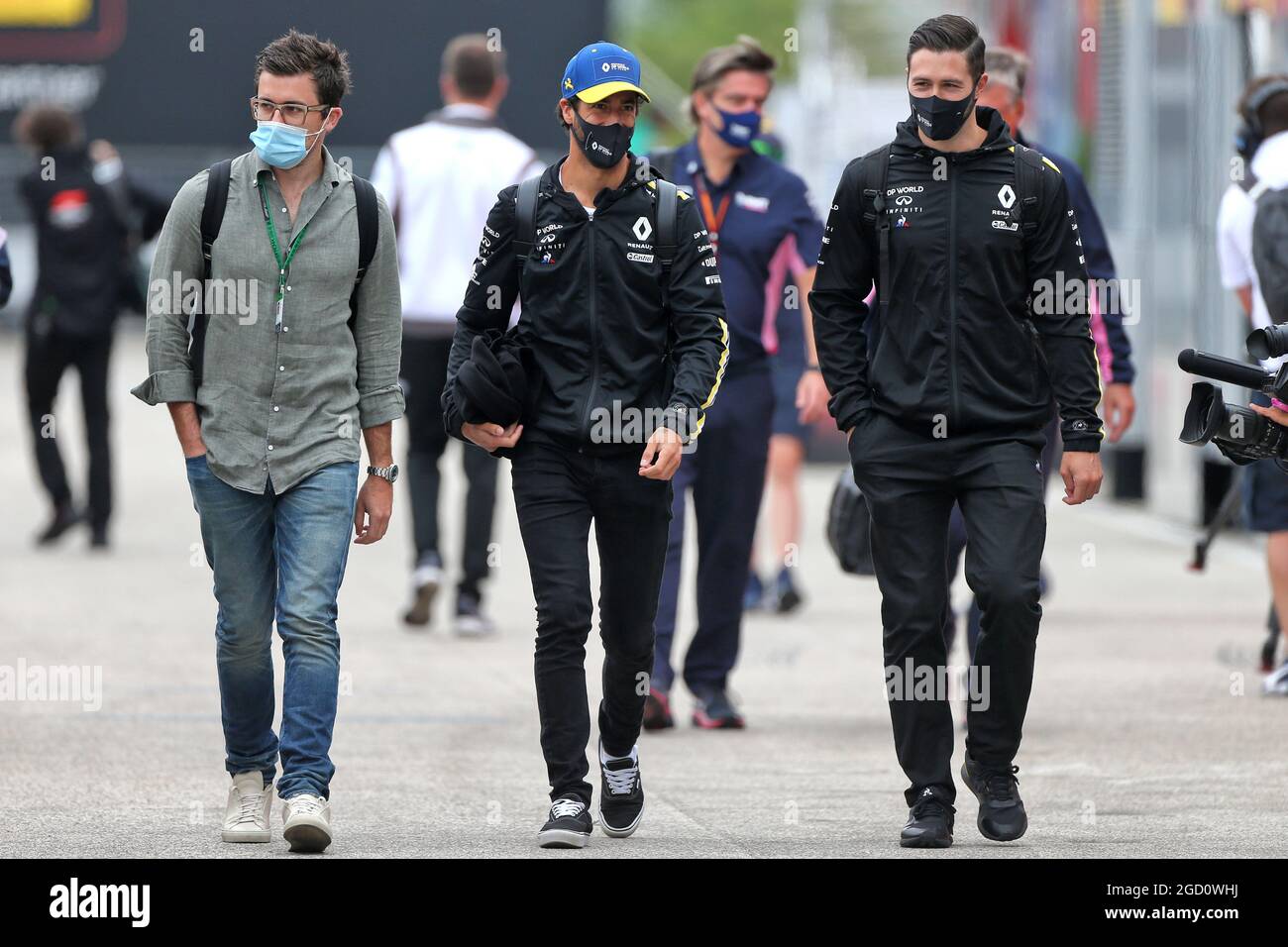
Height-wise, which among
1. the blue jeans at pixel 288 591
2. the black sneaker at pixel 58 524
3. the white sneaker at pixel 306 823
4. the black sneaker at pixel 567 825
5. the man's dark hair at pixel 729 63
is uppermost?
the man's dark hair at pixel 729 63

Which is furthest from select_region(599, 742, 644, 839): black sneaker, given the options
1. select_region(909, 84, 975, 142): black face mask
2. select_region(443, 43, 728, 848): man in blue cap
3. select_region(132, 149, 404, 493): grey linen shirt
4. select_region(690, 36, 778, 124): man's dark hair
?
select_region(690, 36, 778, 124): man's dark hair

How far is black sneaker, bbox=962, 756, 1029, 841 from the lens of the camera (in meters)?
6.17

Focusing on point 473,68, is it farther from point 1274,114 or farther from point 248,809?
point 248,809

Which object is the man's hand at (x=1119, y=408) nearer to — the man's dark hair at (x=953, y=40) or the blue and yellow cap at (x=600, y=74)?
the man's dark hair at (x=953, y=40)

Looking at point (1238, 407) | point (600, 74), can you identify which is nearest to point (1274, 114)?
point (1238, 407)

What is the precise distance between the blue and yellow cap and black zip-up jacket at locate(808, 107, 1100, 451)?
1.93 ft

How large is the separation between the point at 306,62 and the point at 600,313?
94 cm

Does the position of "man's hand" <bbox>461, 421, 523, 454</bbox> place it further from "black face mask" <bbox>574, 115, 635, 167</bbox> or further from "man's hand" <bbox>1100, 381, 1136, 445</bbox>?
"man's hand" <bbox>1100, 381, 1136, 445</bbox>

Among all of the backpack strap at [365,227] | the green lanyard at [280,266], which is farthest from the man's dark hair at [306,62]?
the green lanyard at [280,266]

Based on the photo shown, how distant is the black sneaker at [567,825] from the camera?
611 centimetres

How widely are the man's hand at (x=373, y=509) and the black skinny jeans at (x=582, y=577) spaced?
323 mm

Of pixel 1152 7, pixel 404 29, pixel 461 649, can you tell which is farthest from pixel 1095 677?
pixel 404 29

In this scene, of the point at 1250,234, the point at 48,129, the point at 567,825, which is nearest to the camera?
the point at 567,825

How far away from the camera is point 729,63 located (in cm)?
846
